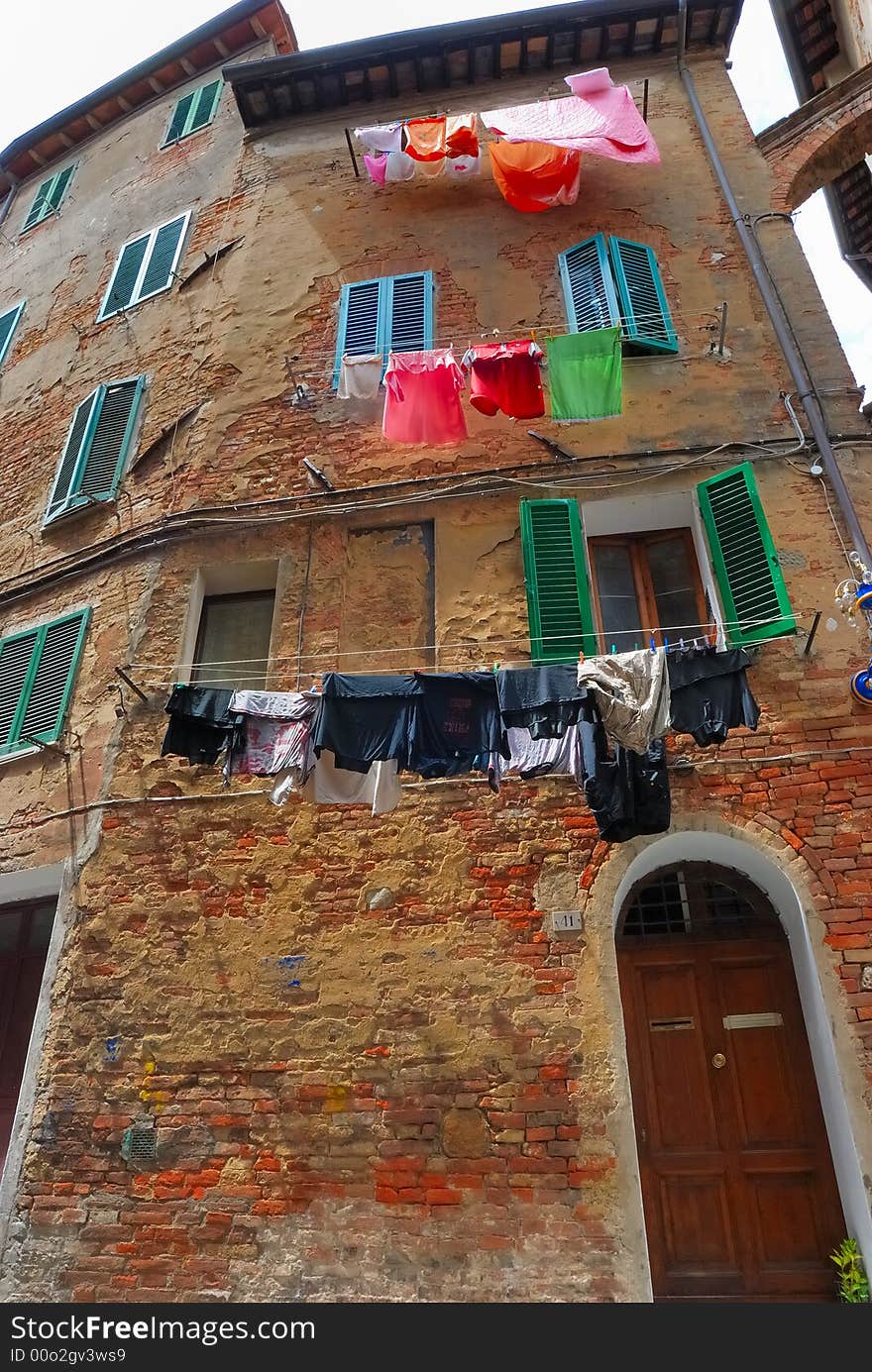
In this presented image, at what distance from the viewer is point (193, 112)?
12.9m

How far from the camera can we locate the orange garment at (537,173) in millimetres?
9117

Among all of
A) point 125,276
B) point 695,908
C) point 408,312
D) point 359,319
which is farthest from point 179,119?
point 695,908

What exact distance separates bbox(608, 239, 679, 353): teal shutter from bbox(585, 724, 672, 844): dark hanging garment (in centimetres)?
452

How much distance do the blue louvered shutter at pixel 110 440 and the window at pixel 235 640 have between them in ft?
6.78

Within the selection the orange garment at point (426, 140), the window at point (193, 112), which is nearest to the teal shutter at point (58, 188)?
the window at point (193, 112)

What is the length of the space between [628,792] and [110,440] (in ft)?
23.7

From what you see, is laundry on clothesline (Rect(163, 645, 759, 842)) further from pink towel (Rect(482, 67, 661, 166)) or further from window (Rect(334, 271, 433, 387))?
pink towel (Rect(482, 67, 661, 166))

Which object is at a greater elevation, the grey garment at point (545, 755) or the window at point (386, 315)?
the window at point (386, 315)

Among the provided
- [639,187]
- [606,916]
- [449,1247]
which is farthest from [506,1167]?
[639,187]

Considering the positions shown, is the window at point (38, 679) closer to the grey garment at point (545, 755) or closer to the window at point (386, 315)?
the window at point (386, 315)

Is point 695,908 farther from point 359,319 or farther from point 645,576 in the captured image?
point 359,319

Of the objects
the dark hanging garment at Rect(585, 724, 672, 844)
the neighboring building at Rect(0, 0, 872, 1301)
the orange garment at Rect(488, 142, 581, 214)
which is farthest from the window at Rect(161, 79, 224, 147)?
the dark hanging garment at Rect(585, 724, 672, 844)

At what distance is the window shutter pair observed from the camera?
6.45 metres

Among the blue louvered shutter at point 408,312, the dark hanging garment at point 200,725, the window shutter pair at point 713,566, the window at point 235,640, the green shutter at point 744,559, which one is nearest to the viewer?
the dark hanging garment at point 200,725
